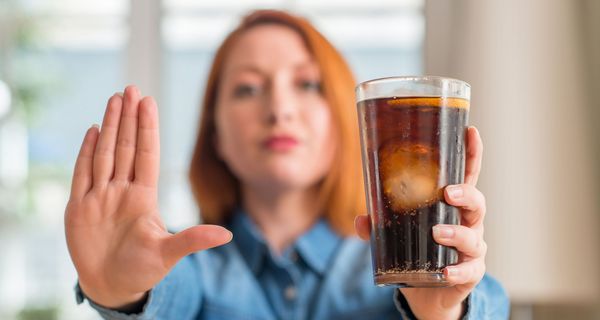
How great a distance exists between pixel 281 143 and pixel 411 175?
0.85 meters

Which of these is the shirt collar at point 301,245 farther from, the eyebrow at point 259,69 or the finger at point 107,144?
the finger at point 107,144

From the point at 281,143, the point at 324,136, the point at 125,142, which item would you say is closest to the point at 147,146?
the point at 125,142

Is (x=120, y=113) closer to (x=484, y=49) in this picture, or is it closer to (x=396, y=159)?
(x=396, y=159)

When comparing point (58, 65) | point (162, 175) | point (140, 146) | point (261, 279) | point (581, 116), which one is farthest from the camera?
point (58, 65)

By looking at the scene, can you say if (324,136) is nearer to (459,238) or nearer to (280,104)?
(280,104)

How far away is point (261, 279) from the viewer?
192 cm

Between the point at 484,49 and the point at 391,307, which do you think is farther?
the point at 484,49

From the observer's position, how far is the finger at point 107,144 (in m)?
1.22

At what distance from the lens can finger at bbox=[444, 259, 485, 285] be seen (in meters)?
1.05

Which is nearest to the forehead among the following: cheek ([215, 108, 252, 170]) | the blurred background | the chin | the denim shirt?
cheek ([215, 108, 252, 170])

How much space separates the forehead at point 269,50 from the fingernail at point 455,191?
96cm

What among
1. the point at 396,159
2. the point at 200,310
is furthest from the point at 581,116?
the point at 396,159

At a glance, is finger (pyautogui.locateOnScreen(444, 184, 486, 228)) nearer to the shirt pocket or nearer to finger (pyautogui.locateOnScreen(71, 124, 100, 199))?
finger (pyautogui.locateOnScreen(71, 124, 100, 199))

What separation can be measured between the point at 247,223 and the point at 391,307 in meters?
0.41
